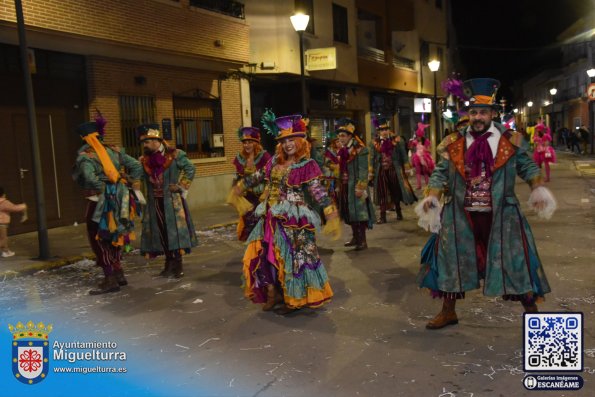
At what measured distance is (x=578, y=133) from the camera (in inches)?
1469

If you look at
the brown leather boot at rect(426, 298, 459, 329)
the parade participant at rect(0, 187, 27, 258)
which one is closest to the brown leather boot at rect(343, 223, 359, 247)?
the brown leather boot at rect(426, 298, 459, 329)

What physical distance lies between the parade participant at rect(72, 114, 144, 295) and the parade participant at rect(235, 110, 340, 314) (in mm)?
2056

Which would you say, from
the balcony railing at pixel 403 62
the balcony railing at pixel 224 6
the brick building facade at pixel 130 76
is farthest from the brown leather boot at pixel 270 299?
the balcony railing at pixel 403 62

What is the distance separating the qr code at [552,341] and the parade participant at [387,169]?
8033mm

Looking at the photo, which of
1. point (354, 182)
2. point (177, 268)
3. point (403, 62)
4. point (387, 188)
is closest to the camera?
point (177, 268)

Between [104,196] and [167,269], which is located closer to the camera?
[104,196]

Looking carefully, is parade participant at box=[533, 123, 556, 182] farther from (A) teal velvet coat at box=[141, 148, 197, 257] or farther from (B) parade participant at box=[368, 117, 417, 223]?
(A) teal velvet coat at box=[141, 148, 197, 257]

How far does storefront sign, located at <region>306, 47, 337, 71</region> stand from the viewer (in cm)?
1884

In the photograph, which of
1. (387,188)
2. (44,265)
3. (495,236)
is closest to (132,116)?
(44,265)

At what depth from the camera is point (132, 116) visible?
14.3 metres

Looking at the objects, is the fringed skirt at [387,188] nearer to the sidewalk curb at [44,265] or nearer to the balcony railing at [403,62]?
the sidewalk curb at [44,265]

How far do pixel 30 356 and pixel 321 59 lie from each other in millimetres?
16142

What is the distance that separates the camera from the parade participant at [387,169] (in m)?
11.9

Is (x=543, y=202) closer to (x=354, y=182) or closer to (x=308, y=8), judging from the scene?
(x=354, y=182)
